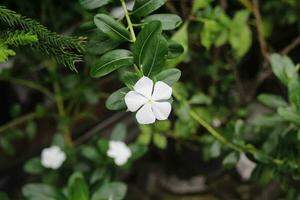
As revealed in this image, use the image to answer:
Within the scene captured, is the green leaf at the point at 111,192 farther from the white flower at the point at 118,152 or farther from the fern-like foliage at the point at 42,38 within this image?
the fern-like foliage at the point at 42,38

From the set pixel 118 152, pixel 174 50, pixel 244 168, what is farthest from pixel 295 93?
pixel 244 168

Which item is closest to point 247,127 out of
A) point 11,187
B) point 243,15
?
point 243,15

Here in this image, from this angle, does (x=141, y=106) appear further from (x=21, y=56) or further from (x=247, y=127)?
(x=21, y=56)

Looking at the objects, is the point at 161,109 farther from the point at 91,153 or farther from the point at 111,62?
the point at 91,153

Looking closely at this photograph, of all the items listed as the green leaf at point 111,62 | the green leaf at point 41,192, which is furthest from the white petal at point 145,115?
the green leaf at point 41,192

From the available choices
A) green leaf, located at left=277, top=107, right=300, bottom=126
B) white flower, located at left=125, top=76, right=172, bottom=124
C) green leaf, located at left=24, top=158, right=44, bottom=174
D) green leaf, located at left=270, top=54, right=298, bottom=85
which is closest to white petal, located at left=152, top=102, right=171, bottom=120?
white flower, located at left=125, top=76, right=172, bottom=124
